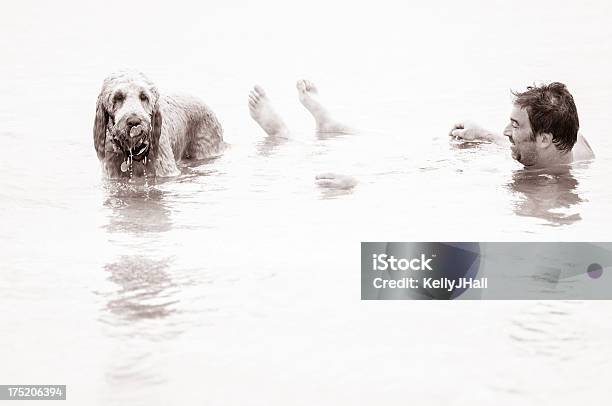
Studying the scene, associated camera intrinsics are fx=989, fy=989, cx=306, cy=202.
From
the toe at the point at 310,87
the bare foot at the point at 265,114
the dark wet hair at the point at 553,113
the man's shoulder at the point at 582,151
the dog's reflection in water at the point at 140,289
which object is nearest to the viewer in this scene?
the dog's reflection in water at the point at 140,289

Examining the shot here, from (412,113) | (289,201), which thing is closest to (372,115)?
(412,113)

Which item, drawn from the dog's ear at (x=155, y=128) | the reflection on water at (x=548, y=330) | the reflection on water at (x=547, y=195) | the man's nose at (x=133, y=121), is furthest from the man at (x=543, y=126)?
the reflection on water at (x=548, y=330)

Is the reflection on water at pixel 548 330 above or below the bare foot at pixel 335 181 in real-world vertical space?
below

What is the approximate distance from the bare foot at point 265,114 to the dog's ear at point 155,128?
2.68 m

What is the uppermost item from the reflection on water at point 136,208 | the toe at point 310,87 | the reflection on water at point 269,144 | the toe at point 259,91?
the toe at point 310,87

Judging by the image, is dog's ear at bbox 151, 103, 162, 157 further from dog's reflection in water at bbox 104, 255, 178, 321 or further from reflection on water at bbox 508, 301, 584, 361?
reflection on water at bbox 508, 301, 584, 361

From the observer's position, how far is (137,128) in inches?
332

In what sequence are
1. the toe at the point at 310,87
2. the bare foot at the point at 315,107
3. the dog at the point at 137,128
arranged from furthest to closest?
the toe at the point at 310,87 → the bare foot at the point at 315,107 → the dog at the point at 137,128

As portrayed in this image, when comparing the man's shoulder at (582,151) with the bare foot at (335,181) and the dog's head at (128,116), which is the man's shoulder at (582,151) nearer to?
the bare foot at (335,181)

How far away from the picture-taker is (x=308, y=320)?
5.67 metres

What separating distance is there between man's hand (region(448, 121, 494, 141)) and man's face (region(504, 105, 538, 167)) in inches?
44.3

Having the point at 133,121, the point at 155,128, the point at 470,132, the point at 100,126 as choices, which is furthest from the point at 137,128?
the point at 470,132

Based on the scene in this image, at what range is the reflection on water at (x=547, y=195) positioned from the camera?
7.88m

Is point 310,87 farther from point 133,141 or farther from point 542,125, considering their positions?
point 133,141
